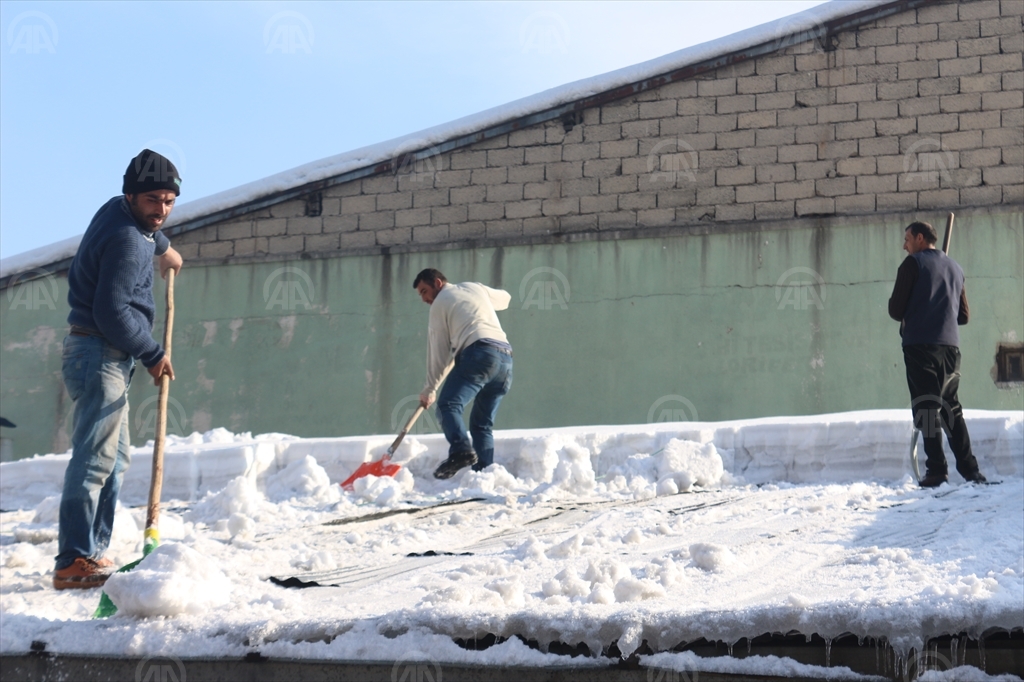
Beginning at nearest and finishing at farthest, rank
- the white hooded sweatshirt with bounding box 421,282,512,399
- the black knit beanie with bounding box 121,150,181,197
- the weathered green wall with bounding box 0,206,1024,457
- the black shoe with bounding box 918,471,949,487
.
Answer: the black knit beanie with bounding box 121,150,181,197
the black shoe with bounding box 918,471,949,487
the white hooded sweatshirt with bounding box 421,282,512,399
the weathered green wall with bounding box 0,206,1024,457

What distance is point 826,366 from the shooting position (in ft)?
32.5

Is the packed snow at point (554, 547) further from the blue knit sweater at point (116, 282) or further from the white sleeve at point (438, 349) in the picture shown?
the blue knit sweater at point (116, 282)

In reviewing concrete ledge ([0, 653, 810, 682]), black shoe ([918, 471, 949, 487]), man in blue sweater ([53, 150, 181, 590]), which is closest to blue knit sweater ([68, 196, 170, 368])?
man in blue sweater ([53, 150, 181, 590])

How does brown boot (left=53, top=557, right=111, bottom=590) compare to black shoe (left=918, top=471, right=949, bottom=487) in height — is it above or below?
below

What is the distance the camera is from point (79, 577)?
3.78 metres

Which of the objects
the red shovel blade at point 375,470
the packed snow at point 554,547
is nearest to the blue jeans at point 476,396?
the packed snow at point 554,547

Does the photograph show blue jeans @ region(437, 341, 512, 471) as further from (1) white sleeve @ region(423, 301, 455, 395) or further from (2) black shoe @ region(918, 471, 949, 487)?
(2) black shoe @ region(918, 471, 949, 487)

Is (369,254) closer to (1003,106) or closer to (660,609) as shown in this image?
(1003,106)

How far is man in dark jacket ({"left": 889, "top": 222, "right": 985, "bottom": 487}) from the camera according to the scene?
5.48 metres

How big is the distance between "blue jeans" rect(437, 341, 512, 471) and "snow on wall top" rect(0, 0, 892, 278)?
4804 millimetres

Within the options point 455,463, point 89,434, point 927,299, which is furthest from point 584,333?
point 89,434

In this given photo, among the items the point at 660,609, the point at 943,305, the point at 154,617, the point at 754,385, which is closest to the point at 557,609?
the point at 660,609

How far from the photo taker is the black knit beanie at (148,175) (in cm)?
391

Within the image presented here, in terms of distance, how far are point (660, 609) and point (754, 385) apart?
7435 millimetres
